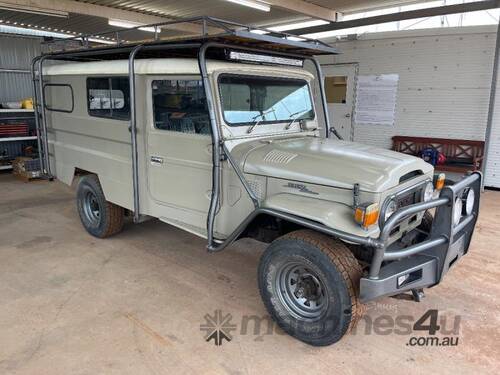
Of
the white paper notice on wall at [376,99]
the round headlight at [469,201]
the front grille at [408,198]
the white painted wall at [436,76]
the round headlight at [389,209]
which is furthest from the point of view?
the white paper notice on wall at [376,99]

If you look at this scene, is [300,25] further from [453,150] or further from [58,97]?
[58,97]

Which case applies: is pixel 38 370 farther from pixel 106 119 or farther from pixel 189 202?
pixel 106 119

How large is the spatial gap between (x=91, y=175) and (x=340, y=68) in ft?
21.4

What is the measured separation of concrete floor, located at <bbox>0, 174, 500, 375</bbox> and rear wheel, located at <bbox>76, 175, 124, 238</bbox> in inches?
6.0

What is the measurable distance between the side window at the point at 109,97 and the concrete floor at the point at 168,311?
1521mm

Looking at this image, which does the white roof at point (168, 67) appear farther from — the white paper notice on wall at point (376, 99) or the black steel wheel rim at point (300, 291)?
the white paper notice on wall at point (376, 99)

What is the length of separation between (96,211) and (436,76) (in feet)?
22.6

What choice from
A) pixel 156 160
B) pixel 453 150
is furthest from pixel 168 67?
pixel 453 150

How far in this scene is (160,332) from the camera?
2.93 m

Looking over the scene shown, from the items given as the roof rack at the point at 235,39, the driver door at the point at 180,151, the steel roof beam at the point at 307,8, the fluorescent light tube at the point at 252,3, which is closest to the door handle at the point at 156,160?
the driver door at the point at 180,151

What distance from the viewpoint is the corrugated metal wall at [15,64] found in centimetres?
954

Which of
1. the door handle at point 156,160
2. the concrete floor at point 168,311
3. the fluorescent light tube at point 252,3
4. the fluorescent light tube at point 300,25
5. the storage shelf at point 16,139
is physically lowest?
the concrete floor at point 168,311

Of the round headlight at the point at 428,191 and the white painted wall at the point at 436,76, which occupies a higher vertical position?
the white painted wall at the point at 436,76

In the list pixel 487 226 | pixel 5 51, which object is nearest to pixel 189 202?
pixel 487 226
